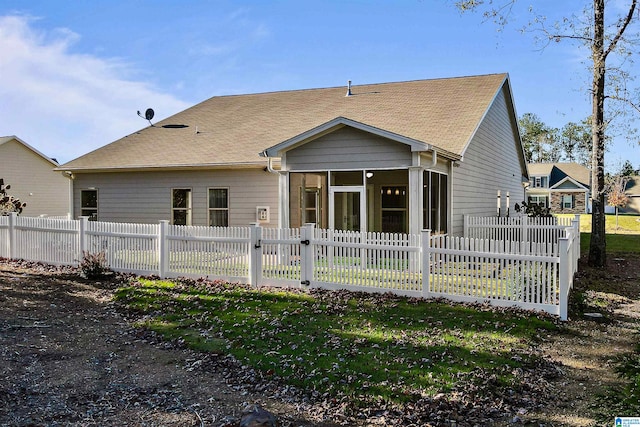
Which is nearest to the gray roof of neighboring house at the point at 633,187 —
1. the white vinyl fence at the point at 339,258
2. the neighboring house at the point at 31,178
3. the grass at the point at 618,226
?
the grass at the point at 618,226

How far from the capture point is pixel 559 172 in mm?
54719

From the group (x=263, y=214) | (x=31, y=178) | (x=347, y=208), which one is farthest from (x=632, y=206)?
(x=31, y=178)

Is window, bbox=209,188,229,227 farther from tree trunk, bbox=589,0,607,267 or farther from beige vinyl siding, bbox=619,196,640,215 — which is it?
beige vinyl siding, bbox=619,196,640,215

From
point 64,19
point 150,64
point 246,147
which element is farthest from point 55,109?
point 246,147

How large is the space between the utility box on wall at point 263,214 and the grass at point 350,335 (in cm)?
583

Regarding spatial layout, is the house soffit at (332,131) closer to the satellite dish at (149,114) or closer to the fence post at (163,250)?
the fence post at (163,250)

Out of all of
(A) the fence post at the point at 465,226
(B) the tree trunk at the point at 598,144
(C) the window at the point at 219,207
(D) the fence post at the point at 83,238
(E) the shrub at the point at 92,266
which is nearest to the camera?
(E) the shrub at the point at 92,266

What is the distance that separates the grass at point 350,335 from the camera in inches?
211

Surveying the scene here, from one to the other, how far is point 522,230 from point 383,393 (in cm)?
1320

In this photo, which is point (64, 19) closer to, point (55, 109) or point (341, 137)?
point (55, 109)

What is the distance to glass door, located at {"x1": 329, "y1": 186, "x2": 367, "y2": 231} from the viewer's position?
1262cm

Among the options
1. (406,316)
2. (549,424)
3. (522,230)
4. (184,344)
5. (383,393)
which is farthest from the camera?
(522,230)

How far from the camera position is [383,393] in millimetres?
4996

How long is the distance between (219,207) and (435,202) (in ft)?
23.7
